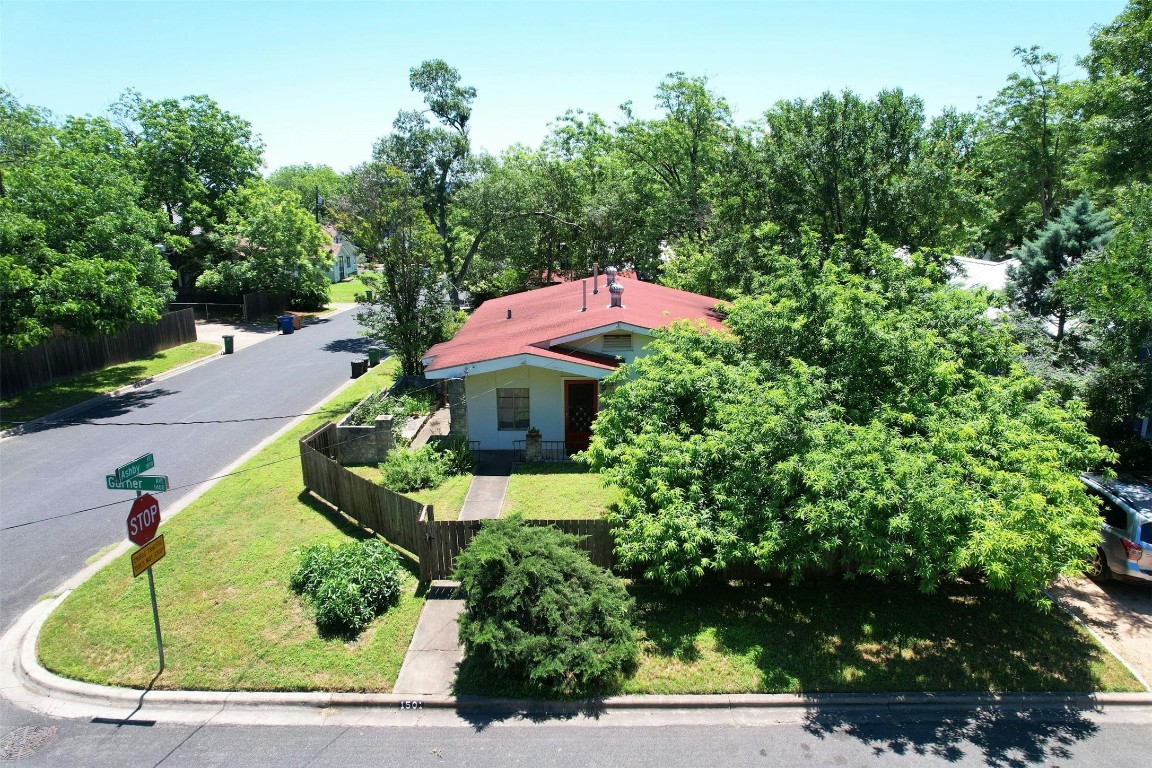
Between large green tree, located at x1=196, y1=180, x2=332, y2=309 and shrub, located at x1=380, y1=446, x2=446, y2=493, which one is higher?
large green tree, located at x1=196, y1=180, x2=332, y2=309

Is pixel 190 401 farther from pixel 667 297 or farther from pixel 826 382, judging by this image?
pixel 826 382

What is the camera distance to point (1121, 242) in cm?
1416

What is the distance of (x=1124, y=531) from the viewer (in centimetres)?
1151

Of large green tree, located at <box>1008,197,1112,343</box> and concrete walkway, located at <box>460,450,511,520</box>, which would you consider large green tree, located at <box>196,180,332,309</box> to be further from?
large green tree, located at <box>1008,197,1112,343</box>

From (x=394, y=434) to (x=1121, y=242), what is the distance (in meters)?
17.6

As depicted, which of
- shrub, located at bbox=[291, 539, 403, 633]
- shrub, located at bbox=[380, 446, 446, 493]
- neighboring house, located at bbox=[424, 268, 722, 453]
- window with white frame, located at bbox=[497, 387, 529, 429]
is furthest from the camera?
window with white frame, located at bbox=[497, 387, 529, 429]

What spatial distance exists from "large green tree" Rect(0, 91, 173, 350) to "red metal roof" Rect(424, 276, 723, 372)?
1101 cm

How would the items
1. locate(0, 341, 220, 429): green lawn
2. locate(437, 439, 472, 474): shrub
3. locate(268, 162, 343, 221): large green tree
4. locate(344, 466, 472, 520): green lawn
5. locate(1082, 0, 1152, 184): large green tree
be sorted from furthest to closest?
locate(268, 162, 343, 221): large green tree < locate(0, 341, 220, 429): green lawn < locate(1082, 0, 1152, 184): large green tree < locate(437, 439, 472, 474): shrub < locate(344, 466, 472, 520): green lawn

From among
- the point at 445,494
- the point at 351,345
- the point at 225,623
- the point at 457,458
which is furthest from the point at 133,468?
the point at 351,345

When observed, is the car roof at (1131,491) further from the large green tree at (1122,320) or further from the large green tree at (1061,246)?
the large green tree at (1061,246)

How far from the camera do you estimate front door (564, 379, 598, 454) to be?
18812 millimetres

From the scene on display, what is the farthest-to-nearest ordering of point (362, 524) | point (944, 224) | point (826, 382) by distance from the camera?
point (944, 224)
point (362, 524)
point (826, 382)

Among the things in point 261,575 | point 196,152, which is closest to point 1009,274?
point 261,575

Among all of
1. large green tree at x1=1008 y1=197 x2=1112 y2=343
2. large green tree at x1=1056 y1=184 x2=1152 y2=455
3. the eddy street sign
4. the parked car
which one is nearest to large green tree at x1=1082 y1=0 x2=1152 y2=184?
large green tree at x1=1008 y1=197 x2=1112 y2=343
